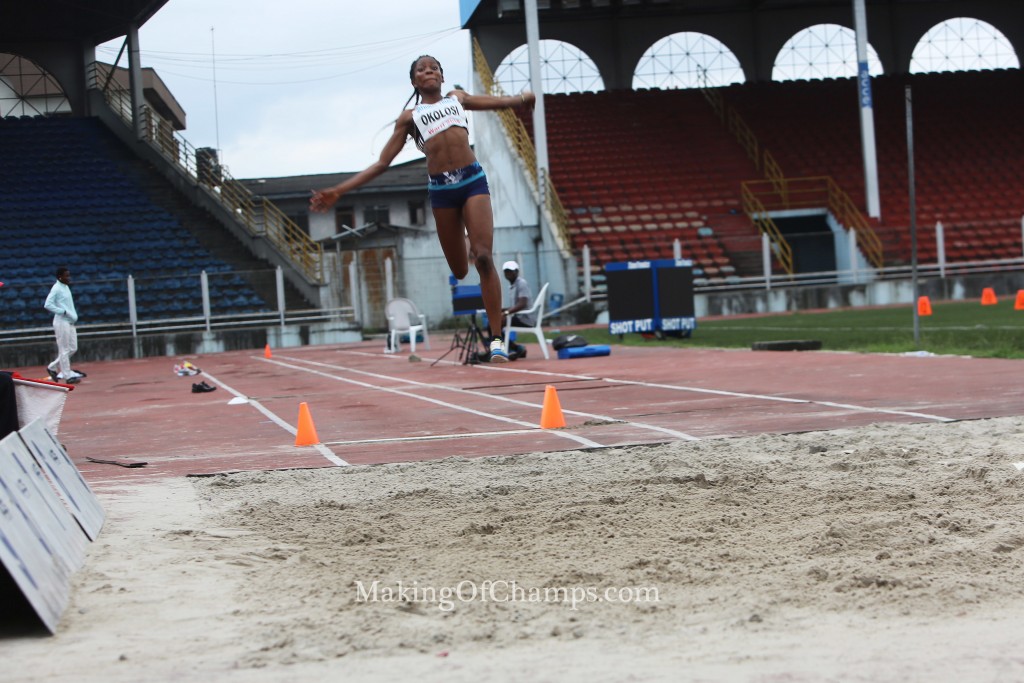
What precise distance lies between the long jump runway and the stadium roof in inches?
852

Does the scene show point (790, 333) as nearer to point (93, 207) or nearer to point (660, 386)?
point (660, 386)

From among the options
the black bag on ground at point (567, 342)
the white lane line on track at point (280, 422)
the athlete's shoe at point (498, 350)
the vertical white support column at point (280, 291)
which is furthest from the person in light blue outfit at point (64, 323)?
the athlete's shoe at point (498, 350)

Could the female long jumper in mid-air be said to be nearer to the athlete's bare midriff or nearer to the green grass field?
the athlete's bare midriff

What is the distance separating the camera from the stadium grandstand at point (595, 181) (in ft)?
99.9

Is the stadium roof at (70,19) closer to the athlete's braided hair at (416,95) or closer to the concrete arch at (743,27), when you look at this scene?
the concrete arch at (743,27)

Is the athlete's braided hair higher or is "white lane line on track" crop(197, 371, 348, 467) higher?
the athlete's braided hair

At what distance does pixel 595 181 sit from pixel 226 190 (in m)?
10.7

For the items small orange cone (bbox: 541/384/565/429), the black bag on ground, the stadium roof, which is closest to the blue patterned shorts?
small orange cone (bbox: 541/384/565/429)

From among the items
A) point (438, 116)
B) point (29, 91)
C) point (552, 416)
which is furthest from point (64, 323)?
point (29, 91)

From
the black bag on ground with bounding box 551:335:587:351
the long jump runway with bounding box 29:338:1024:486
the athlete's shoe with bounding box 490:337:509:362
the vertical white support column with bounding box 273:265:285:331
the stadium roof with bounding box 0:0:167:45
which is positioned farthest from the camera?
the stadium roof with bounding box 0:0:167:45

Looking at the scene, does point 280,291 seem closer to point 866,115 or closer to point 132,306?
point 132,306

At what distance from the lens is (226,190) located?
115 feet

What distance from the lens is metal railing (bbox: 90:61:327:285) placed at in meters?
32.6

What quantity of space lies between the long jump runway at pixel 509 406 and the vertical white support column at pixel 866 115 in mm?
17976
